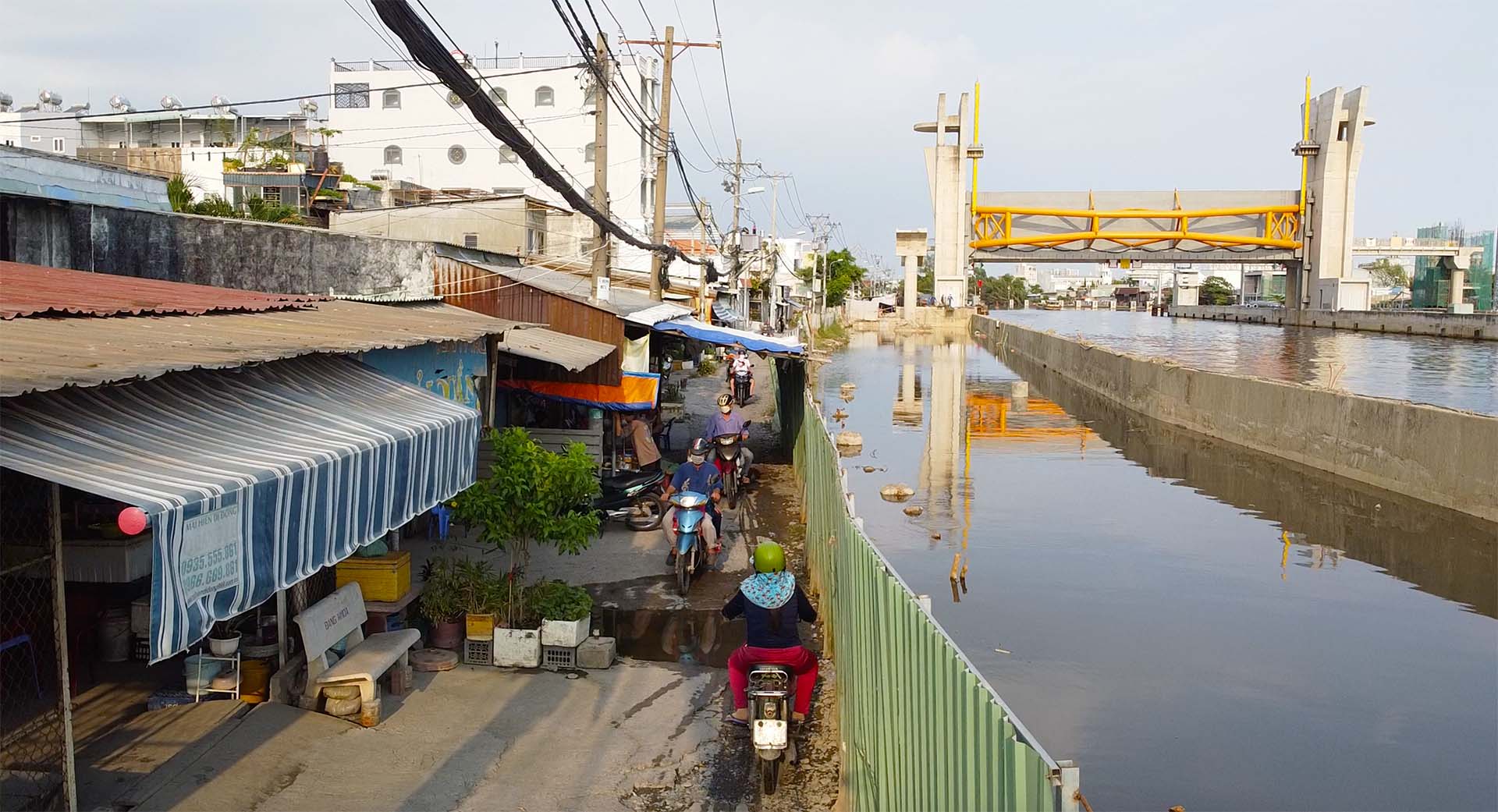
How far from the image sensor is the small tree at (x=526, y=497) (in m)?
9.02

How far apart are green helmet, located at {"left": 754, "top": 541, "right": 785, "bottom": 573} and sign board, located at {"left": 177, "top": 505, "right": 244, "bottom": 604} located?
9.93ft

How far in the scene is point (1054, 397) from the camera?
37000 mm

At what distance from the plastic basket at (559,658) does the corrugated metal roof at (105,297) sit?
11.3 ft

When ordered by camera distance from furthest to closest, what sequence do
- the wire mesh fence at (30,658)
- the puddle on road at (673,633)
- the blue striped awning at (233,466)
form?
the puddle on road at (673,633)
the wire mesh fence at (30,658)
the blue striped awning at (233,466)

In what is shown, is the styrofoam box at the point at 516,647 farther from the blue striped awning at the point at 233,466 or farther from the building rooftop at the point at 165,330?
the building rooftop at the point at 165,330

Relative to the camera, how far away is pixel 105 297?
25.4ft

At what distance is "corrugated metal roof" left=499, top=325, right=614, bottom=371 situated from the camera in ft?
41.0

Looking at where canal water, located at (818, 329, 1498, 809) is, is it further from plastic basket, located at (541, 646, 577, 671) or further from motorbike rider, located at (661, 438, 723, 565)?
plastic basket, located at (541, 646, 577, 671)

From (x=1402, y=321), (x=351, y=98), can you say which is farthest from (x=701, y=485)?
(x=1402, y=321)

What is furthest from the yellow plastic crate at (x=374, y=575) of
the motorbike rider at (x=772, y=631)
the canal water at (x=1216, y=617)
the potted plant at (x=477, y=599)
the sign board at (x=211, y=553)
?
the canal water at (x=1216, y=617)

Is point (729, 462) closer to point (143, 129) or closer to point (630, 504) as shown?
point (630, 504)

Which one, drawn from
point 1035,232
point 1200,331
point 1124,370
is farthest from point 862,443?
point 1200,331

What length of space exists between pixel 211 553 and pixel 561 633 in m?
4.20

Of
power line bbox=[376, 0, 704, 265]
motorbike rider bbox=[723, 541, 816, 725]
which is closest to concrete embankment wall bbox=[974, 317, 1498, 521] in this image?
motorbike rider bbox=[723, 541, 816, 725]
